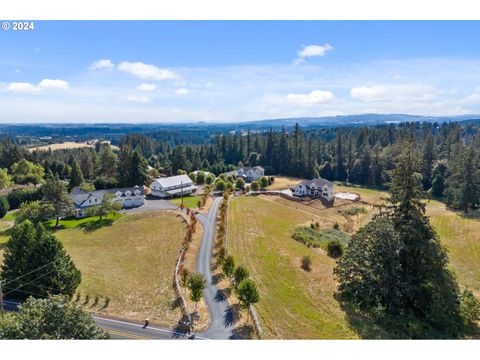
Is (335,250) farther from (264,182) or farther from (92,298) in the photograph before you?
(264,182)

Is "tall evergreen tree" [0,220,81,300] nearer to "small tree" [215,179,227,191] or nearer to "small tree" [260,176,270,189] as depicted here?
"small tree" [215,179,227,191]

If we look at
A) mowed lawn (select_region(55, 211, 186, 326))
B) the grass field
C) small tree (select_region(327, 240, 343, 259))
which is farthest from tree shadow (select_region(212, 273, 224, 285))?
the grass field

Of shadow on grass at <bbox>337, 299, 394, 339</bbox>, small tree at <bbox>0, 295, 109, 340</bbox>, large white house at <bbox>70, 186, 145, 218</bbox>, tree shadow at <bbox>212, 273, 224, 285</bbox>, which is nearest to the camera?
small tree at <bbox>0, 295, 109, 340</bbox>

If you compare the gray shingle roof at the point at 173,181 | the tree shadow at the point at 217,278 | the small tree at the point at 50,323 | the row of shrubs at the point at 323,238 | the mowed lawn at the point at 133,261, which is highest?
the small tree at the point at 50,323

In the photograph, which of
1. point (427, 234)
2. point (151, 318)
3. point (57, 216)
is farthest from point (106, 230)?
point (427, 234)

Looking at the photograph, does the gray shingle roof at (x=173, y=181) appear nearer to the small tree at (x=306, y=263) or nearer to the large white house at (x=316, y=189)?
the large white house at (x=316, y=189)

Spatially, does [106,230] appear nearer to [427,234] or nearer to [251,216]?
[251,216]

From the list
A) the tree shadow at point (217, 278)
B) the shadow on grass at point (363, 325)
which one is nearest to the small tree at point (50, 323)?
the tree shadow at point (217, 278)
